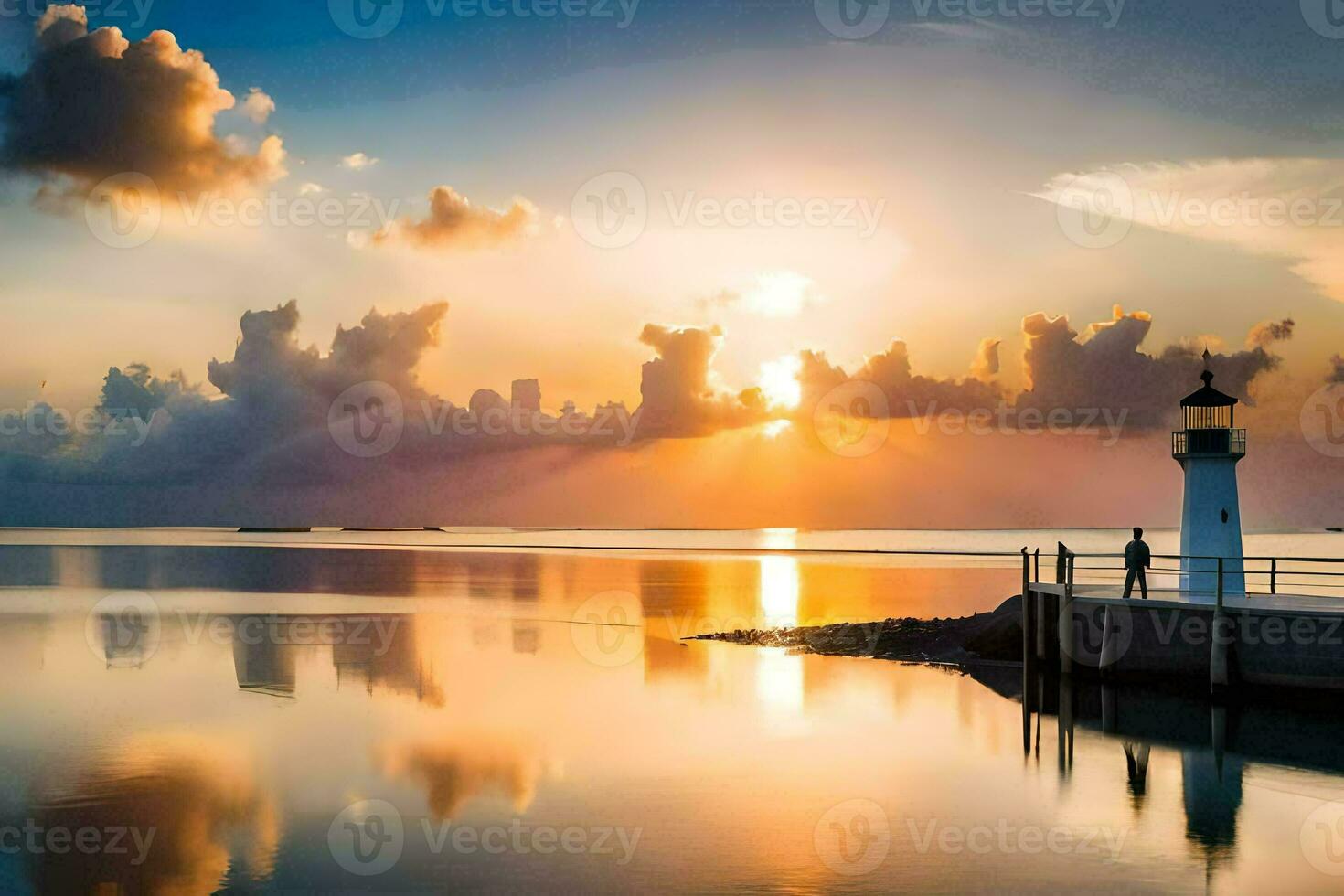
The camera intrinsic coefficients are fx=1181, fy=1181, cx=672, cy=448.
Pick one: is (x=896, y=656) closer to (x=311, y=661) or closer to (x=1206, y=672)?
(x=1206, y=672)

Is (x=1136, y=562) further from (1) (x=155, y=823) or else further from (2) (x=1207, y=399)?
(1) (x=155, y=823)

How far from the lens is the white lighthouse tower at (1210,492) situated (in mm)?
35125

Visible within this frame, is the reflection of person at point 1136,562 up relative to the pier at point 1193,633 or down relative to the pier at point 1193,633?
up

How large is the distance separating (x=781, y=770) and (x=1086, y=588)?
17.5 metres

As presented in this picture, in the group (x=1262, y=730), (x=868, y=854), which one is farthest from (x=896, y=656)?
(x=868, y=854)

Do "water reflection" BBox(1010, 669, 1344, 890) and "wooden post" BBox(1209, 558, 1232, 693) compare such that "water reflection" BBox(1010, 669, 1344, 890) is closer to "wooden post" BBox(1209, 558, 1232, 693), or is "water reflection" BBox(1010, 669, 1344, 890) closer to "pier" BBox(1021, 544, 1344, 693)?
"wooden post" BBox(1209, 558, 1232, 693)

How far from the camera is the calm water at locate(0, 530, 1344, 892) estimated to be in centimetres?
1769

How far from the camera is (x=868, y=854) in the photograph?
18.3 m

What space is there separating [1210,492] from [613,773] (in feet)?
70.3

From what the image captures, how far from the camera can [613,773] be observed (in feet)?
80.2

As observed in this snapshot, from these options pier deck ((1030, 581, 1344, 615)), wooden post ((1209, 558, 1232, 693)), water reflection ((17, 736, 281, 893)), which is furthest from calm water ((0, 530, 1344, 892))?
pier deck ((1030, 581, 1344, 615))

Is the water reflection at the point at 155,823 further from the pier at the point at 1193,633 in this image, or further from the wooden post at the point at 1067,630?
the wooden post at the point at 1067,630

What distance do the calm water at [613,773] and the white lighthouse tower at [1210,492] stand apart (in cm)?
581

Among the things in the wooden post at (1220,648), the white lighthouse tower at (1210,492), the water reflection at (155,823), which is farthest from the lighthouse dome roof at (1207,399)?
the water reflection at (155,823)
